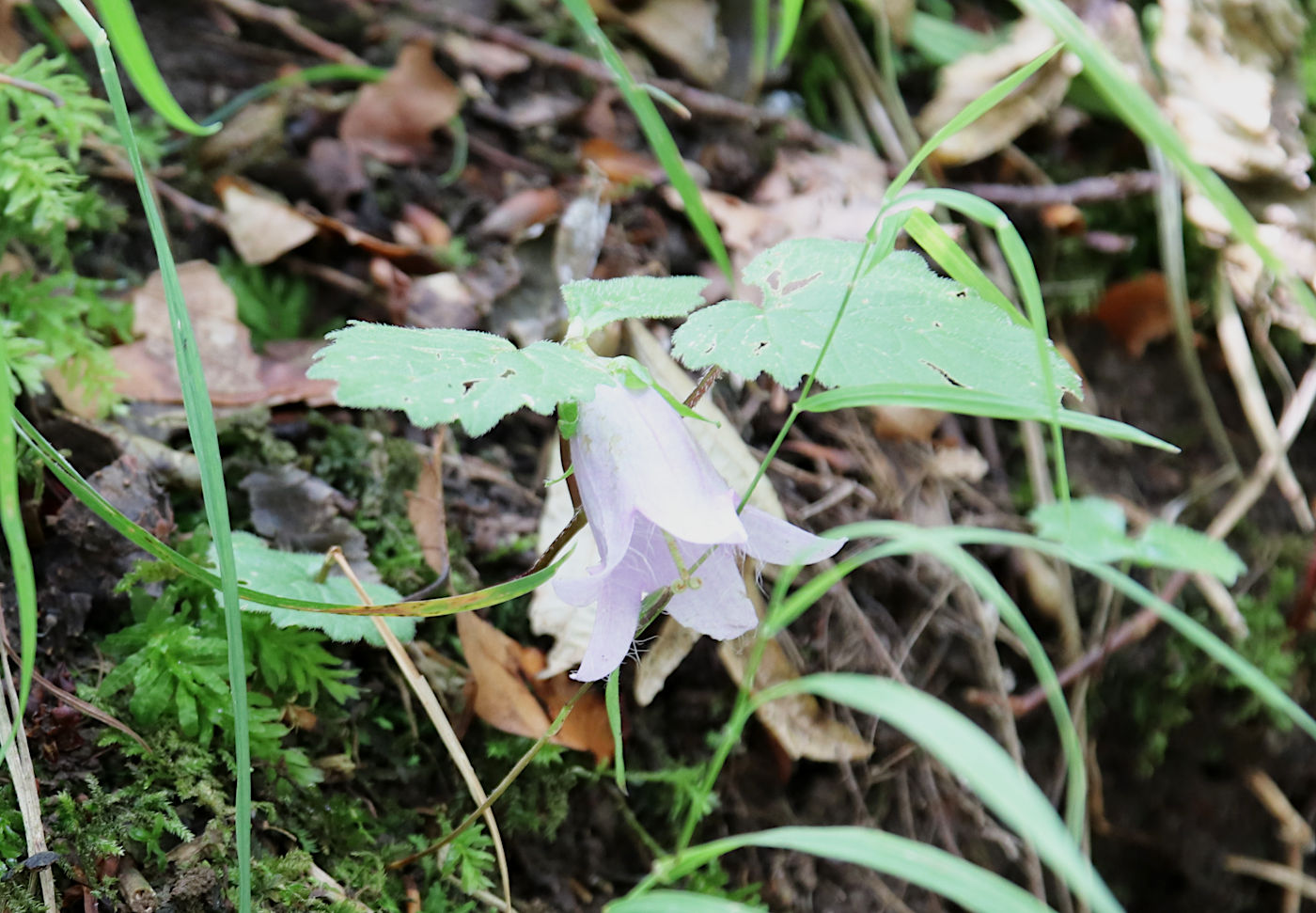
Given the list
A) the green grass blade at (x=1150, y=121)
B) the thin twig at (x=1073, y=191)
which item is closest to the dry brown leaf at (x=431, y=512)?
the green grass blade at (x=1150, y=121)

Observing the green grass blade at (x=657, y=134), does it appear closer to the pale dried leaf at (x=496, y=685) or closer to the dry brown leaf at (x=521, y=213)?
the pale dried leaf at (x=496, y=685)

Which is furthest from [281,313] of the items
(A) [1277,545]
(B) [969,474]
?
(A) [1277,545]

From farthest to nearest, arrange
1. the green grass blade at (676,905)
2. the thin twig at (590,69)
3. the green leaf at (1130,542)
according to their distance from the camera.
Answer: the thin twig at (590,69) → the green leaf at (1130,542) → the green grass blade at (676,905)

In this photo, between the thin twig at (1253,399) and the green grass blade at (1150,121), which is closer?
the green grass blade at (1150,121)

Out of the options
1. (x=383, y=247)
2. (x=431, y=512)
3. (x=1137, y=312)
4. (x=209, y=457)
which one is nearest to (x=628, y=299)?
(x=209, y=457)

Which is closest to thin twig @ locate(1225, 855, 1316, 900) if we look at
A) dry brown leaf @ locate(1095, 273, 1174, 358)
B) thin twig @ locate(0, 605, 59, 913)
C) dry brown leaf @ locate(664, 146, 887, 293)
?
dry brown leaf @ locate(1095, 273, 1174, 358)

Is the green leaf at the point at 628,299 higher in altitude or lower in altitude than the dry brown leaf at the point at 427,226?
higher

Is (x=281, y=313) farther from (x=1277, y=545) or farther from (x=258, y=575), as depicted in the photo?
(x=1277, y=545)
